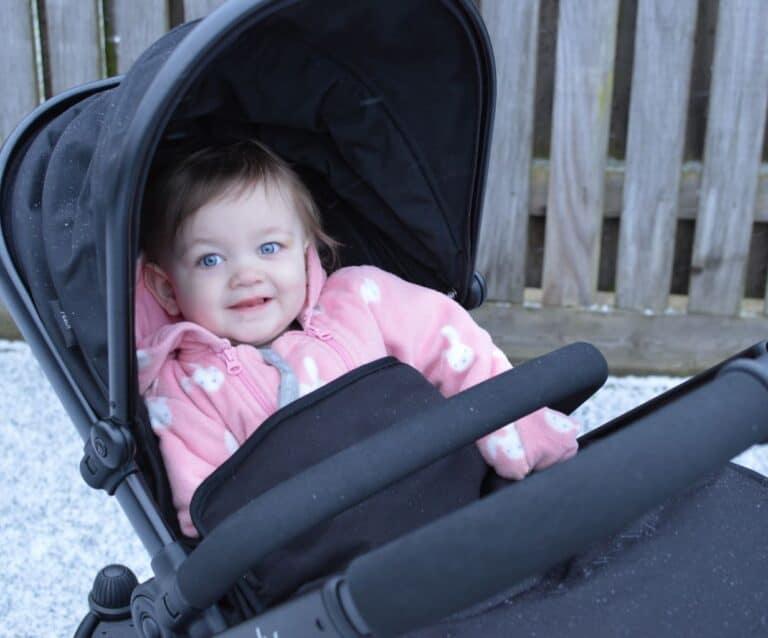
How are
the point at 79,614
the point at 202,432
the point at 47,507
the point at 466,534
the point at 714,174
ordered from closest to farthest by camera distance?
the point at 466,534
the point at 202,432
the point at 79,614
the point at 47,507
the point at 714,174

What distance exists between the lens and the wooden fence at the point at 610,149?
9.29 feet


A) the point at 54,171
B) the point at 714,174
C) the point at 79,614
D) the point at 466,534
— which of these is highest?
the point at 54,171

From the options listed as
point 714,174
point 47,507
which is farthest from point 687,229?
point 47,507

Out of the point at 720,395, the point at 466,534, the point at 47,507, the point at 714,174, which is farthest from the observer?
the point at 714,174

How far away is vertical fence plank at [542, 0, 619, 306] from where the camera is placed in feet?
9.25

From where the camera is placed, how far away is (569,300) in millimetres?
3053

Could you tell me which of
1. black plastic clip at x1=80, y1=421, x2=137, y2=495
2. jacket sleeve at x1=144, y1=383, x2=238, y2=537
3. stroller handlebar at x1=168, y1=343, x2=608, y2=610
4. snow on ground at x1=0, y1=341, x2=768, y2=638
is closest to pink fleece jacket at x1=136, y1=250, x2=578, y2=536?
jacket sleeve at x1=144, y1=383, x2=238, y2=537

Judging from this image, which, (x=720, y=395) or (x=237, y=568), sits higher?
(x=720, y=395)

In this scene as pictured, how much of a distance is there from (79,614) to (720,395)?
1588mm

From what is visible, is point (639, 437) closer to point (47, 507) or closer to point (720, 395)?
point (720, 395)

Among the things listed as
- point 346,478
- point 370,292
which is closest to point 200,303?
point 370,292

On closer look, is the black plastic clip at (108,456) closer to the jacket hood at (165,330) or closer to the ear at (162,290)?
the jacket hood at (165,330)

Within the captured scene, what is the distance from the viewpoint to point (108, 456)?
130 centimetres

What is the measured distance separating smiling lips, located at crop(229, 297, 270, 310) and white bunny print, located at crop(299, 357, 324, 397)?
4.5 inches
